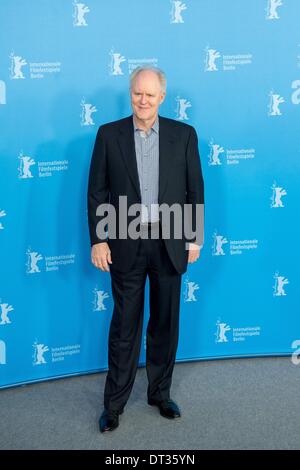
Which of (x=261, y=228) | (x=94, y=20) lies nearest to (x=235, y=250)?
(x=261, y=228)

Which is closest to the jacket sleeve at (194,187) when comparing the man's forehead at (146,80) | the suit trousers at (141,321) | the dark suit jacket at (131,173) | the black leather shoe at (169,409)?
the dark suit jacket at (131,173)

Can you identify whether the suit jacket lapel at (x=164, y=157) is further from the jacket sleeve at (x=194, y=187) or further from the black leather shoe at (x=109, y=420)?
the black leather shoe at (x=109, y=420)

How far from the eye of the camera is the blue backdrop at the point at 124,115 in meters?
2.68

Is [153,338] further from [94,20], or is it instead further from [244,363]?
[94,20]

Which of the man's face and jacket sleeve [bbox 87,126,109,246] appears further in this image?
jacket sleeve [bbox 87,126,109,246]

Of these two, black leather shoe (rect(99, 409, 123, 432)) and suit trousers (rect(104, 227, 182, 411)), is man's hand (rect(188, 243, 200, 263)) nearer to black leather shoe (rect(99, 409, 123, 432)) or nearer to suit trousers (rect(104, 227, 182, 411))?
suit trousers (rect(104, 227, 182, 411))

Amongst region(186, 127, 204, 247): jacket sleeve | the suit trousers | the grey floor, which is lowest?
the grey floor

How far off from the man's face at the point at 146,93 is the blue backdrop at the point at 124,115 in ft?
1.80

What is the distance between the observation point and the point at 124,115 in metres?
2.80

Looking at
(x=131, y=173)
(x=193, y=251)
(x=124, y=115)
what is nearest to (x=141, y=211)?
(x=131, y=173)

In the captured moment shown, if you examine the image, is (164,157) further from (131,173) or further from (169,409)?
(169,409)

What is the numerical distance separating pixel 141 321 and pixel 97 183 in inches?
28.3

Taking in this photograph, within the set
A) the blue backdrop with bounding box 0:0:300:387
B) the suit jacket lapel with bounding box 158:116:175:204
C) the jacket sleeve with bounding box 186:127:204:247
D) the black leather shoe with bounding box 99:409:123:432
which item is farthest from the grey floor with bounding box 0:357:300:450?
the suit jacket lapel with bounding box 158:116:175:204

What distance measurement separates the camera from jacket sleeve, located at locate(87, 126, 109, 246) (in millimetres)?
2367
